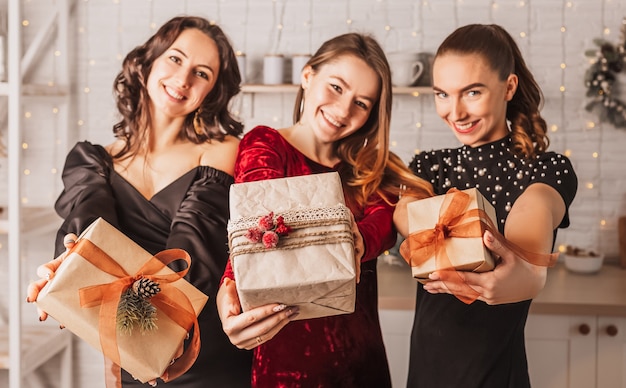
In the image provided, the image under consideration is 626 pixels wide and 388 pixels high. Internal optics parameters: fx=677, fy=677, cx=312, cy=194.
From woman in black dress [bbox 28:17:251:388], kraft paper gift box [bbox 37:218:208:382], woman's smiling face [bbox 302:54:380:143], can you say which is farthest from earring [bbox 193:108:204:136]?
kraft paper gift box [bbox 37:218:208:382]

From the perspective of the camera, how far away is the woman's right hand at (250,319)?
106cm

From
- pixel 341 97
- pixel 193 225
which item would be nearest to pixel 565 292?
pixel 341 97

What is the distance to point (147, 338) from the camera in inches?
45.1

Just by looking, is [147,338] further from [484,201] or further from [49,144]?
[49,144]

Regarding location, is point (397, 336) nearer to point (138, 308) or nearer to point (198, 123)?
point (198, 123)

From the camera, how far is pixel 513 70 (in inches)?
53.4

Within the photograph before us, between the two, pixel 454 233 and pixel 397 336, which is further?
pixel 397 336

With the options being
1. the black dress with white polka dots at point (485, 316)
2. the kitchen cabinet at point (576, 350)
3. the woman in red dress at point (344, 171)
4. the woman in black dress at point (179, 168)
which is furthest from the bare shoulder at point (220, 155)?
the kitchen cabinet at point (576, 350)

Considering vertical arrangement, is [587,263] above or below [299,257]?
below

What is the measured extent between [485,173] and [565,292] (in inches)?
34.6

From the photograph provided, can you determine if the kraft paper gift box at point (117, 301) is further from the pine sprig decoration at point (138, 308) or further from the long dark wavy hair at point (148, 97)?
the long dark wavy hair at point (148, 97)

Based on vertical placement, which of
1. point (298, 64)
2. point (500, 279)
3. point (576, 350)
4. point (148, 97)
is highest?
point (298, 64)

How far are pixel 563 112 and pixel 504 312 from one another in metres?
1.21

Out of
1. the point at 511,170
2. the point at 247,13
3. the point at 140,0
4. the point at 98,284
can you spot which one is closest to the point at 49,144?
the point at 140,0
